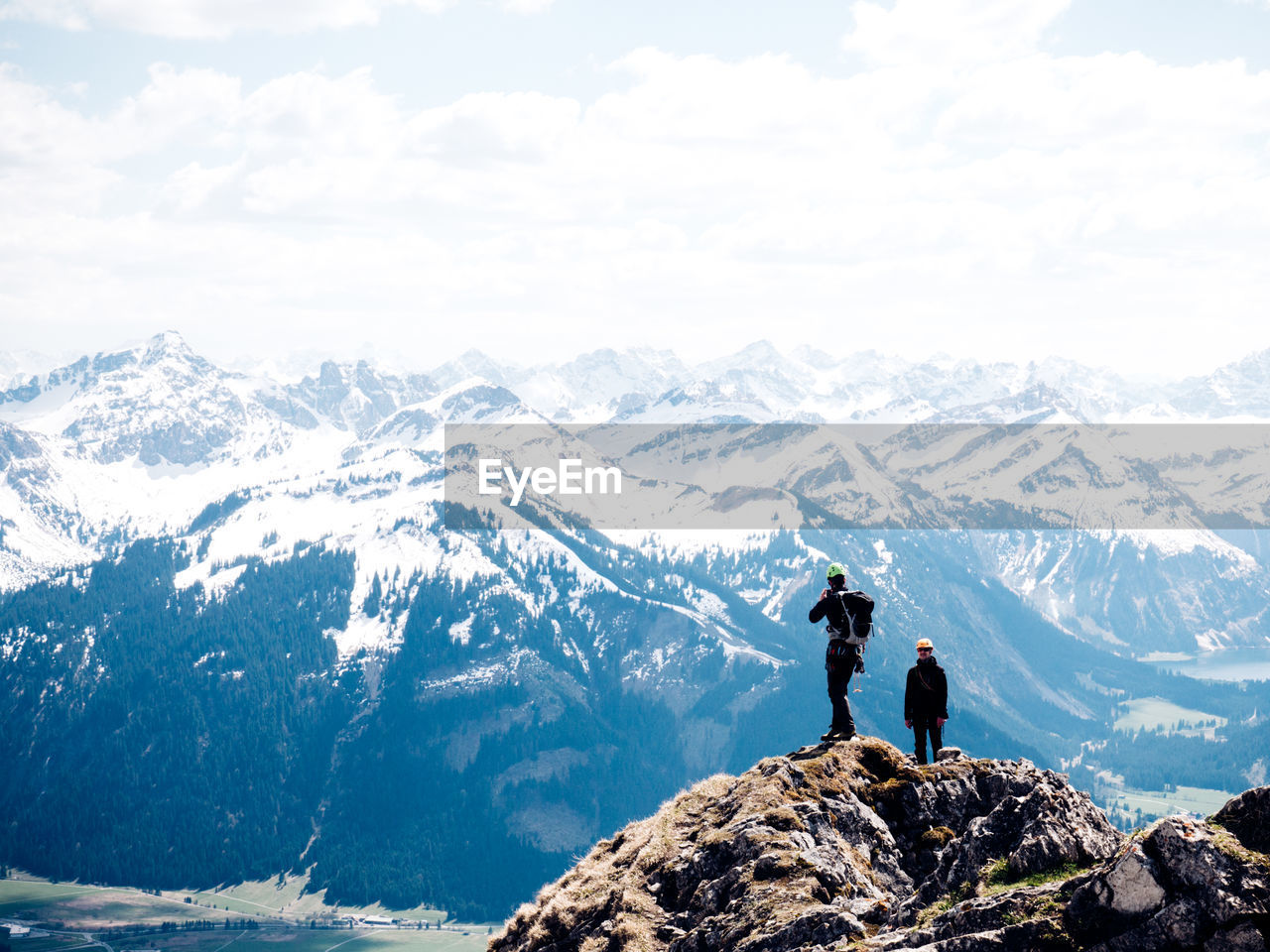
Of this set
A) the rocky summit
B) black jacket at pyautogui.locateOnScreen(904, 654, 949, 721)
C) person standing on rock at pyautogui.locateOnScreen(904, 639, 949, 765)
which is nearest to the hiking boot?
the rocky summit

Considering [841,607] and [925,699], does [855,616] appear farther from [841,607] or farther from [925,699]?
[925,699]

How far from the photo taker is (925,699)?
39.4 metres

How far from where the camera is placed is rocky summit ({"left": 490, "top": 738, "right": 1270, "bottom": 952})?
2294 cm

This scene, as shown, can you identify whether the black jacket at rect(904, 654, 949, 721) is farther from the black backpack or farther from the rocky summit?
the black backpack

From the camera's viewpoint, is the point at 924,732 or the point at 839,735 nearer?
the point at 924,732

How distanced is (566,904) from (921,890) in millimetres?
12165

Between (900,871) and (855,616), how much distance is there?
8209mm

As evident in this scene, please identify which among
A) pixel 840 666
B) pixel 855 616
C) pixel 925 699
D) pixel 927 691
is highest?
pixel 855 616

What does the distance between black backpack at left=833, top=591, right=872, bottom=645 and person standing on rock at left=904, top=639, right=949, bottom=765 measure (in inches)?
73.6

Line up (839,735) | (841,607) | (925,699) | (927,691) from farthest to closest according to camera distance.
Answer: (839,735), (925,699), (927,691), (841,607)

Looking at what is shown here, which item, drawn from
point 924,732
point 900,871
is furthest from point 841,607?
point 900,871

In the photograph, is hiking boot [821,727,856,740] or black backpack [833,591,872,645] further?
hiking boot [821,727,856,740]

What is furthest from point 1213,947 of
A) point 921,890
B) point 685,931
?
point 685,931

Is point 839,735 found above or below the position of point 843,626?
below
